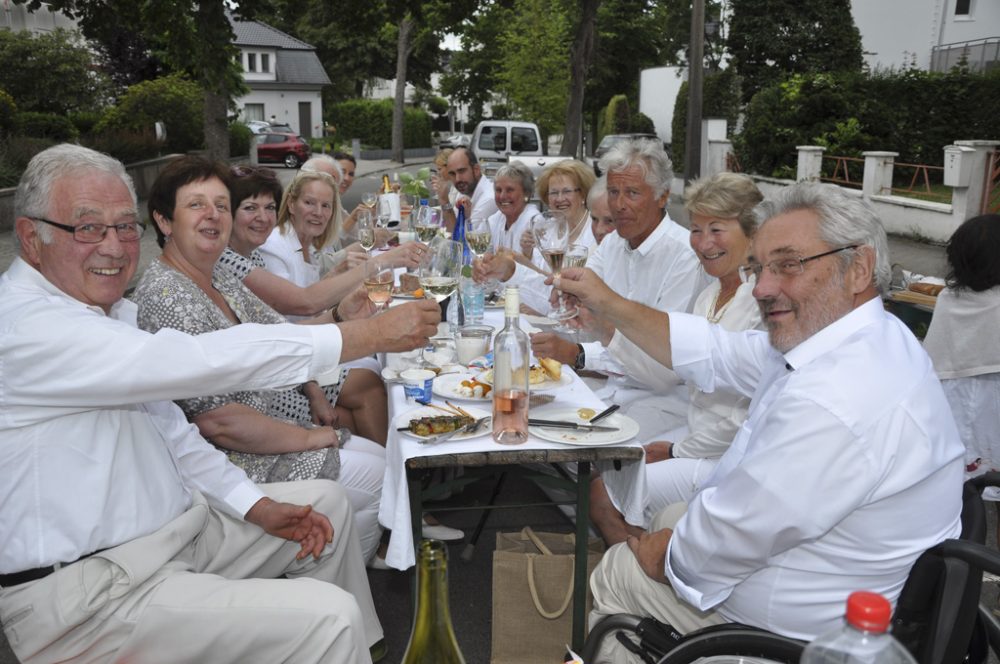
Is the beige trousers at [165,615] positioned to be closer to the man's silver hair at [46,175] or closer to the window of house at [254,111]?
the man's silver hair at [46,175]

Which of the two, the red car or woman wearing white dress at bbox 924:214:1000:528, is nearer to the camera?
woman wearing white dress at bbox 924:214:1000:528

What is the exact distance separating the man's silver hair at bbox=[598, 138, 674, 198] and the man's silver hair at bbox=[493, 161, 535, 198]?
7.05 feet

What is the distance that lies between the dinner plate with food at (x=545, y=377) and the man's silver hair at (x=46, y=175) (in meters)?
1.46

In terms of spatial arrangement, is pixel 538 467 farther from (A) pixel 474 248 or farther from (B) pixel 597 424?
(B) pixel 597 424

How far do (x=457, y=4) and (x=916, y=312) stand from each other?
14.1 meters

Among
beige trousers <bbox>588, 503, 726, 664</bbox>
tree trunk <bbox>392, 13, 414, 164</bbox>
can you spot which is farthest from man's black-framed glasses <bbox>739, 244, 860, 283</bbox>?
tree trunk <bbox>392, 13, 414, 164</bbox>

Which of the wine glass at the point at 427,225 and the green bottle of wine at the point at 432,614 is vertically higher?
the wine glass at the point at 427,225

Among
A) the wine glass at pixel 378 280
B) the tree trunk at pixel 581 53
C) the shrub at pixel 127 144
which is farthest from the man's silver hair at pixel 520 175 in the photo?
the tree trunk at pixel 581 53

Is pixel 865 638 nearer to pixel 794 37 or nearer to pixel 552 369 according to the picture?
pixel 552 369

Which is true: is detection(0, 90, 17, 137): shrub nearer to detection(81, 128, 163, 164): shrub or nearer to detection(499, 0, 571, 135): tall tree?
detection(81, 128, 163, 164): shrub

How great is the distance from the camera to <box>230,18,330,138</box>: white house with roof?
53.8 m

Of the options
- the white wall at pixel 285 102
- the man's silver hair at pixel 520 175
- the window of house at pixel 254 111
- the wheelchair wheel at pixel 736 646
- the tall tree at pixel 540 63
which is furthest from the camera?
the window of house at pixel 254 111

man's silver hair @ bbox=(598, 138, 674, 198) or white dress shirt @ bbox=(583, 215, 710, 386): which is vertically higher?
man's silver hair @ bbox=(598, 138, 674, 198)

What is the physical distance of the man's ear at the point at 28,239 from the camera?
2096mm
